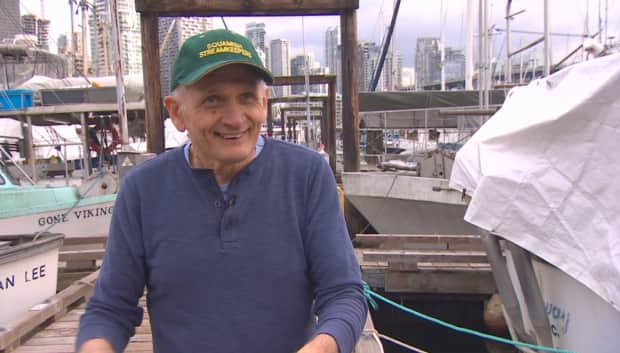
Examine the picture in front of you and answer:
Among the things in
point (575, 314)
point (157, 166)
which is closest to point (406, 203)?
point (575, 314)

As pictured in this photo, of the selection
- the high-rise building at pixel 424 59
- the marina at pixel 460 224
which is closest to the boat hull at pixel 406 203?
the marina at pixel 460 224

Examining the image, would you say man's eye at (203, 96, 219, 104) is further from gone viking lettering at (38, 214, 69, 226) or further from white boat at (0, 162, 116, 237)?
gone viking lettering at (38, 214, 69, 226)

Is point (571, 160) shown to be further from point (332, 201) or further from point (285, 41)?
point (285, 41)

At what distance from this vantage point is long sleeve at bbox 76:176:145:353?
61.1 inches

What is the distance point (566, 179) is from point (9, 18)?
18.6 m

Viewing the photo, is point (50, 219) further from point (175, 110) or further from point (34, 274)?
point (175, 110)

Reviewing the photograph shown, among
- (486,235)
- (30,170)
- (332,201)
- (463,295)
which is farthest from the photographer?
(30,170)

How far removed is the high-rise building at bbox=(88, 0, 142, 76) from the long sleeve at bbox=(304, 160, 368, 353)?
9.10m

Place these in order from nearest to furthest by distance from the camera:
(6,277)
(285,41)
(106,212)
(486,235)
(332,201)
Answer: (332,201)
(486,235)
(6,277)
(106,212)
(285,41)

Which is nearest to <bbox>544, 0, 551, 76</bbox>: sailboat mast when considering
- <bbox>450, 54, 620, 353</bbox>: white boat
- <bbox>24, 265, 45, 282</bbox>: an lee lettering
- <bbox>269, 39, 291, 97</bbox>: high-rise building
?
<bbox>450, 54, 620, 353</bbox>: white boat

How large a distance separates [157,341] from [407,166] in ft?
34.3

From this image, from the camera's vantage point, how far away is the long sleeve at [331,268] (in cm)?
150

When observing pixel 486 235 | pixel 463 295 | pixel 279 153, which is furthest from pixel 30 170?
pixel 279 153

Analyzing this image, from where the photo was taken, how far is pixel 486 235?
4.00m
